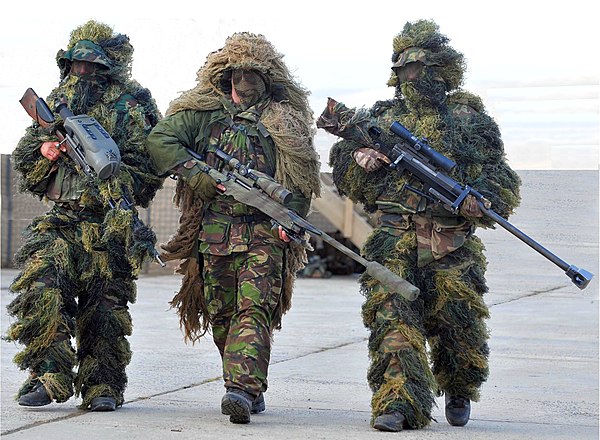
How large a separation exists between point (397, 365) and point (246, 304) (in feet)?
2.99

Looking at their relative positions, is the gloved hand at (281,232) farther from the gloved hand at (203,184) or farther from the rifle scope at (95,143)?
the rifle scope at (95,143)

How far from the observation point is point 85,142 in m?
6.62

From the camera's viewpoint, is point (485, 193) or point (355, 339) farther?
point (355, 339)

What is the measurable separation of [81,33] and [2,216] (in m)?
10.1

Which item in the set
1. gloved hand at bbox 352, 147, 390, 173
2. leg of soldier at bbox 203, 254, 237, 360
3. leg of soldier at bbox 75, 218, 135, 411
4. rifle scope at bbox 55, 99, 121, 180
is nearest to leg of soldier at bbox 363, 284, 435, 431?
gloved hand at bbox 352, 147, 390, 173

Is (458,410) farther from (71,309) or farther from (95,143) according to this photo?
(95,143)

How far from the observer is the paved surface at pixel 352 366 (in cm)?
652

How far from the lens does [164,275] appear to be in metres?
17.0

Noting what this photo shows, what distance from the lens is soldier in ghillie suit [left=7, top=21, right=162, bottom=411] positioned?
6.80 m

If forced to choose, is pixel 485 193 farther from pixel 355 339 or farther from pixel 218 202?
pixel 355 339

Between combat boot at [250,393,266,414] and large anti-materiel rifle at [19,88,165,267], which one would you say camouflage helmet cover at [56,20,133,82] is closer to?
large anti-materiel rifle at [19,88,165,267]

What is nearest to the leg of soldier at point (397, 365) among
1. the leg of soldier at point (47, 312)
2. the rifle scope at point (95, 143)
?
the rifle scope at point (95, 143)

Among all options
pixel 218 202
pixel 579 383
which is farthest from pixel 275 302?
pixel 579 383

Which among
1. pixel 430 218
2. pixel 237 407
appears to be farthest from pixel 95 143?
pixel 430 218
